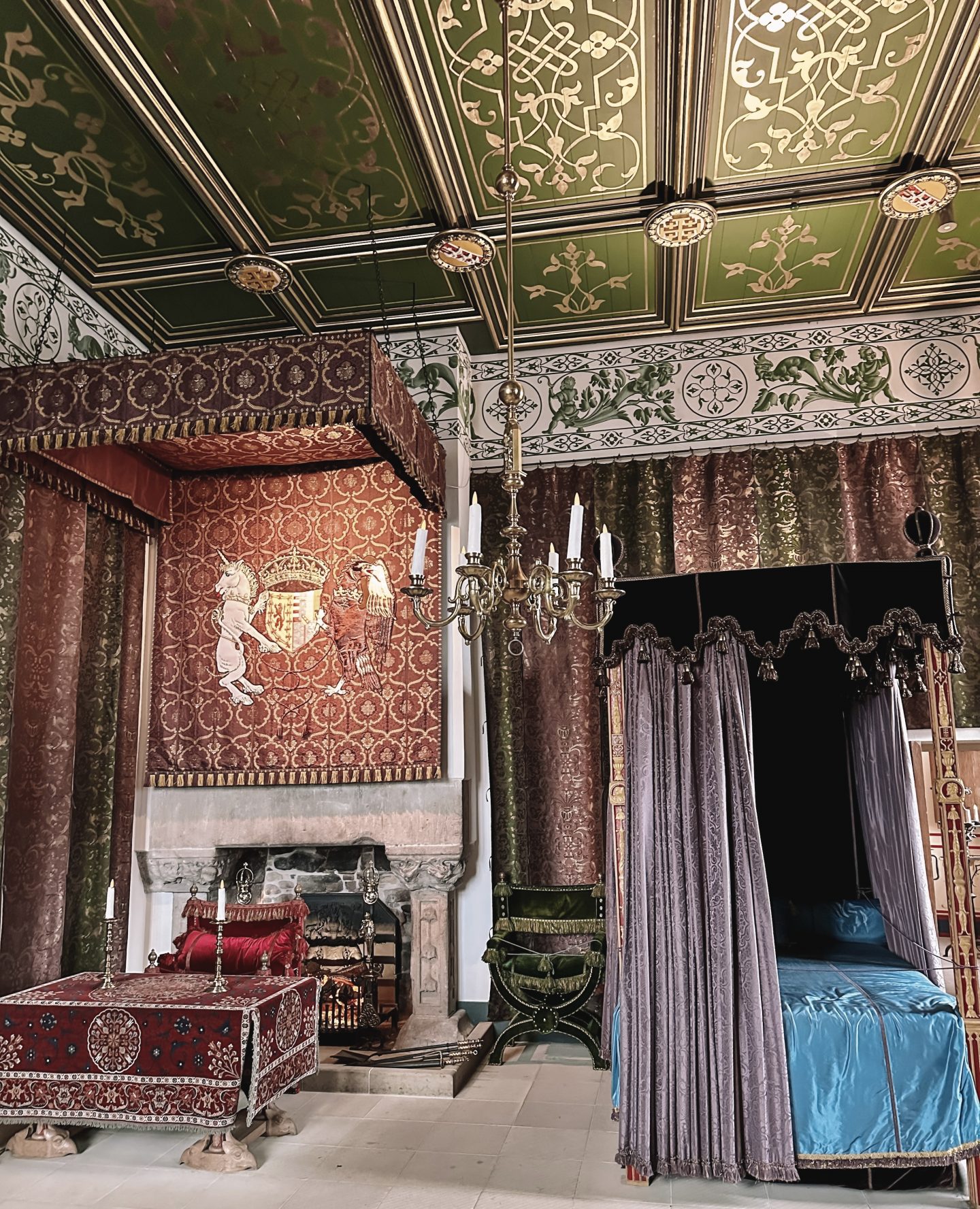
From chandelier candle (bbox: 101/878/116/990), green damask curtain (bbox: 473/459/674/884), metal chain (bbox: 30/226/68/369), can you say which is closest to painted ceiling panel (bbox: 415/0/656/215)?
green damask curtain (bbox: 473/459/674/884)

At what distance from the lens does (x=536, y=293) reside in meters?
6.15

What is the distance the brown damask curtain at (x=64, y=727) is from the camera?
4883 mm

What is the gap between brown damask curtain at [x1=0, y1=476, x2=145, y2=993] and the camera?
488 cm

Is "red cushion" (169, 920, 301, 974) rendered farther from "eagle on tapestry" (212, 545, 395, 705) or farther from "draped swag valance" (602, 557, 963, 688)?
"draped swag valance" (602, 557, 963, 688)

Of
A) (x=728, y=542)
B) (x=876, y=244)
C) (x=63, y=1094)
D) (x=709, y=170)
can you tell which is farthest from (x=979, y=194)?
(x=63, y=1094)

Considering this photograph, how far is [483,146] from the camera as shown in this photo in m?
4.70

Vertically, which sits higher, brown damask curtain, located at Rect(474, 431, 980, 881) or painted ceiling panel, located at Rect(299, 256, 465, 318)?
painted ceiling panel, located at Rect(299, 256, 465, 318)

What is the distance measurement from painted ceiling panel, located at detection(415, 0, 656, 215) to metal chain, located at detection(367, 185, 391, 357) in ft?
1.93

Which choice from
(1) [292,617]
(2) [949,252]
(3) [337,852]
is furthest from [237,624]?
(2) [949,252]

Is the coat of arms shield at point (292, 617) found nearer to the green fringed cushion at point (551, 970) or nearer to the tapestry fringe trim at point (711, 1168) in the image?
the green fringed cushion at point (551, 970)

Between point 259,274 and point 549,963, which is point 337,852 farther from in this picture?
point 259,274

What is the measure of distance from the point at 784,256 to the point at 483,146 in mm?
2113

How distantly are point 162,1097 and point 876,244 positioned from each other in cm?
594

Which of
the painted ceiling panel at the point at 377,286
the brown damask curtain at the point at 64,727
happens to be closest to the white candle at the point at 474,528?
the brown damask curtain at the point at 64,727
